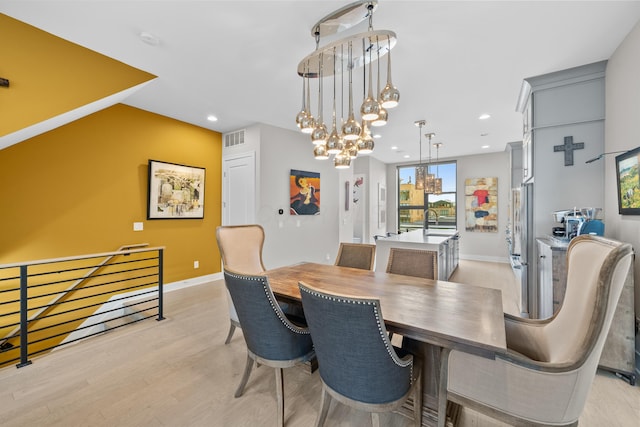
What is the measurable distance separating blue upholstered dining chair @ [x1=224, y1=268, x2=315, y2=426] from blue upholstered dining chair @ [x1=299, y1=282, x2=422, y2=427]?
0.28m

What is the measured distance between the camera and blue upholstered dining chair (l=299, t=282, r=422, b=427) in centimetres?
114

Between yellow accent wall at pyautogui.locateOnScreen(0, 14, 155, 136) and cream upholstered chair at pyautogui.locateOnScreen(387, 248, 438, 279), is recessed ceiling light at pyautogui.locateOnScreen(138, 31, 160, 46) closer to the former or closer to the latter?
yellow accent wall at pyautogui.locateOnScreen(0, 14, 155, 136)

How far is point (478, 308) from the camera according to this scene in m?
1.55

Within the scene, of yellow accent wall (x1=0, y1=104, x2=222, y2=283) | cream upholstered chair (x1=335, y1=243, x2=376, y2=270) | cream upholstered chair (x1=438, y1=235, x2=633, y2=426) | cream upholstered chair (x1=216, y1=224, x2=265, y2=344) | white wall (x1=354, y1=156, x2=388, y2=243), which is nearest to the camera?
cream upholstered chair (x1=438, y1=235, x2=633, y2=426)

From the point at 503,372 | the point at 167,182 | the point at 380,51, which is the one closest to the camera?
the point at 503,372

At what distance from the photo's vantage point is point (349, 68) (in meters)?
2.62

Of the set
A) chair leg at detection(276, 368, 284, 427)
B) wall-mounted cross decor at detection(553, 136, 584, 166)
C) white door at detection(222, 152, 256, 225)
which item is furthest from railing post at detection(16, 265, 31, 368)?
wall-mounted cross decor at detection(553, 136, 584, 166)

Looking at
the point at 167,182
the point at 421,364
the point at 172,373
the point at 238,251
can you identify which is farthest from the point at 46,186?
the point at 421,364

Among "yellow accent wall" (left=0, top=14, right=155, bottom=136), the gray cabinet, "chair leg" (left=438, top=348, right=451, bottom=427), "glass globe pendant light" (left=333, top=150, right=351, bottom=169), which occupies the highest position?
"yellow accent wall" (left=0, top=14, right=155, bottom=136)

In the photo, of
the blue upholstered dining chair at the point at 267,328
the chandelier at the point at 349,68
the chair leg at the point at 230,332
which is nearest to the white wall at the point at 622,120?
the chandelier at the point at 349,68

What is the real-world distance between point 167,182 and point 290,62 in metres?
2.88

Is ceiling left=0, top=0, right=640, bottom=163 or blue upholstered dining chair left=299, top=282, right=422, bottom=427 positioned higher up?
ceiling left=0, top=0, right=640, bottom=163

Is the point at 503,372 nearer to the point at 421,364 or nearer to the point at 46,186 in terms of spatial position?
the point at 421,364

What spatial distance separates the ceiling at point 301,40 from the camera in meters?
1.99
